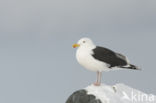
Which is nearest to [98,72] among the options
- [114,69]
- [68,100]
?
[114,69]

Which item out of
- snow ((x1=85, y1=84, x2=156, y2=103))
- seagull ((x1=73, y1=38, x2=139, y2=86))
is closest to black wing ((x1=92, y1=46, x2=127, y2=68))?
seagull ((x1=73, y1=38, x2=139, y2=86))

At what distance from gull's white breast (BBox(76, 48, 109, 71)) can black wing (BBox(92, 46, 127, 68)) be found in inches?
5.3

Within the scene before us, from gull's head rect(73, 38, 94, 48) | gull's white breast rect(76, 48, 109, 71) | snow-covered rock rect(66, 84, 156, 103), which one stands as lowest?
snow-covered rock rect(66, 84, 156, 103)

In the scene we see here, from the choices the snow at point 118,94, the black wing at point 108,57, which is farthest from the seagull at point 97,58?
the snow at point 118,94

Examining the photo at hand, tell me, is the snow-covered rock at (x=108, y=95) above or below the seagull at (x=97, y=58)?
below

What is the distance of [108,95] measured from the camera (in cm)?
1452

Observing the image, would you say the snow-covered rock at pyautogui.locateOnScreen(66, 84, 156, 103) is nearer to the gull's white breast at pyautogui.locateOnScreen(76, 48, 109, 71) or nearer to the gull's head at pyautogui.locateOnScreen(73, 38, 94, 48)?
the gull's white breast at pyautogui.locateOnScreen(76, 48, 109, 71)

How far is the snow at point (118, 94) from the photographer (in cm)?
1441

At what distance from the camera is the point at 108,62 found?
1402cm

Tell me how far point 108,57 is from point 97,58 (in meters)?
0.42

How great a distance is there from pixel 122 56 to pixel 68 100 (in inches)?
101

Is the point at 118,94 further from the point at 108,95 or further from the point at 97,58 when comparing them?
the point at 97,58

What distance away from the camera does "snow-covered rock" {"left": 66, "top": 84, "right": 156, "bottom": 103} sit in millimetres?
14391

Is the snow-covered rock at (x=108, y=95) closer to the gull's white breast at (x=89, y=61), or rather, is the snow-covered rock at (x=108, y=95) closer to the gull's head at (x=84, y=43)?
the gull's white breast at (x=89, y=61)
